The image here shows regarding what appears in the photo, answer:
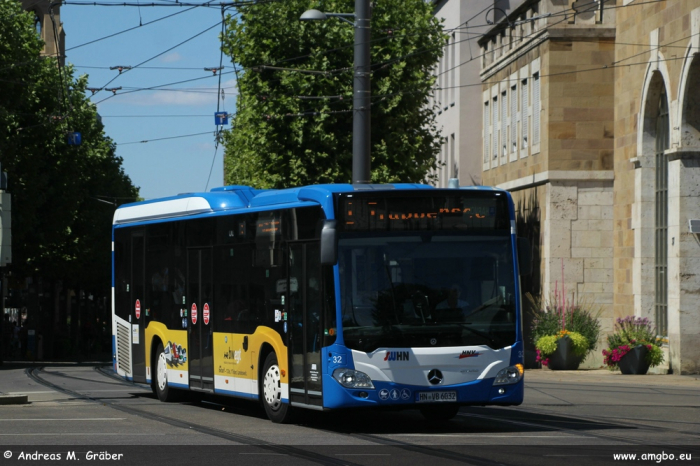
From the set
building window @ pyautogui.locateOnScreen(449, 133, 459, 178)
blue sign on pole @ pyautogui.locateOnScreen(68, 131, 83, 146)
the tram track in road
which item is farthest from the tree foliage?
the tram track in road

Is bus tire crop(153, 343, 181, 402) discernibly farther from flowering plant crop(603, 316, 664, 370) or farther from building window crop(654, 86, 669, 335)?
building window crop(654, 86, 669, 335)

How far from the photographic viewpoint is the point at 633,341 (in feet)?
92.5

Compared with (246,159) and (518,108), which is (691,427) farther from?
(246,159)

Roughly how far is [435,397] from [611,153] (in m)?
19.7

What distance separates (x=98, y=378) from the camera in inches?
1120

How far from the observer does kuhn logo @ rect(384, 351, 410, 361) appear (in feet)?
46.7

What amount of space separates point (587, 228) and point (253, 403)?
49.1 ft

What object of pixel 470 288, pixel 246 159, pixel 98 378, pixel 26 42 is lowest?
pixel 98 378

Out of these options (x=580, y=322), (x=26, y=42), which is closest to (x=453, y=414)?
(x=580, y=322)

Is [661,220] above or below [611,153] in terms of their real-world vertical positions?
below

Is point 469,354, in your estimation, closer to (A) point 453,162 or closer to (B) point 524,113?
(B) point 524,113

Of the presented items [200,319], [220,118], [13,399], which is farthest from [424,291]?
[220,118]

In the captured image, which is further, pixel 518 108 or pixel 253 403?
pixel 518 108

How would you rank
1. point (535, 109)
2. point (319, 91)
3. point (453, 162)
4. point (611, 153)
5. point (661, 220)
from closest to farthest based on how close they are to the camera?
point (661, 220)
point (611, 153)
point (535, 109)
point (319, 91)
point (453, 162)
